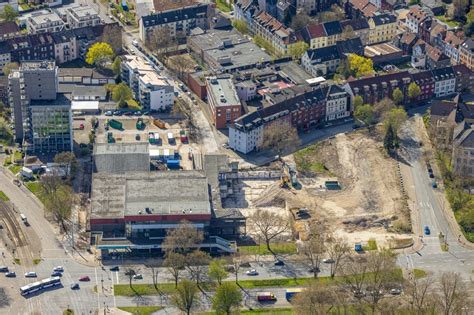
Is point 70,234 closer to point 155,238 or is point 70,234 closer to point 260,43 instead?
point 155,238

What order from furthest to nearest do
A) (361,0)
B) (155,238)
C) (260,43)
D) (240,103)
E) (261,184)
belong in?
(361,0) < (260,43) < (240,103) < (261,184) < (155,238)

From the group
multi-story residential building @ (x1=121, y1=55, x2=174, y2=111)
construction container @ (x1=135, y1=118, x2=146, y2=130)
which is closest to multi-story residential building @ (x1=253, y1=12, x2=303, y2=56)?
multi-story residential building @ (x1=121, y1=55, x2=174, y2=111)

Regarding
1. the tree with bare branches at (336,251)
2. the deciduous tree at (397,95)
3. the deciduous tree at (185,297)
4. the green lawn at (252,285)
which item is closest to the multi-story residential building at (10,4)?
the deciduous tree at (397,95)


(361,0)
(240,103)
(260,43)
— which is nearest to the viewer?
(240,103)

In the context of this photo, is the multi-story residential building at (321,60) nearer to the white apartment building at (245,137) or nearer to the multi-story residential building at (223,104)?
the multi-story residential building at (223,104)

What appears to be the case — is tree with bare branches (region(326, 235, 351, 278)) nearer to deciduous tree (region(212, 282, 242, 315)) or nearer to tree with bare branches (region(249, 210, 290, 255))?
tree with bare branches (region(249, 210, 290, 255))

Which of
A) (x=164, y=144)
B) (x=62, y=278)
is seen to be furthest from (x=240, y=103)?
(x=62, y=278)
